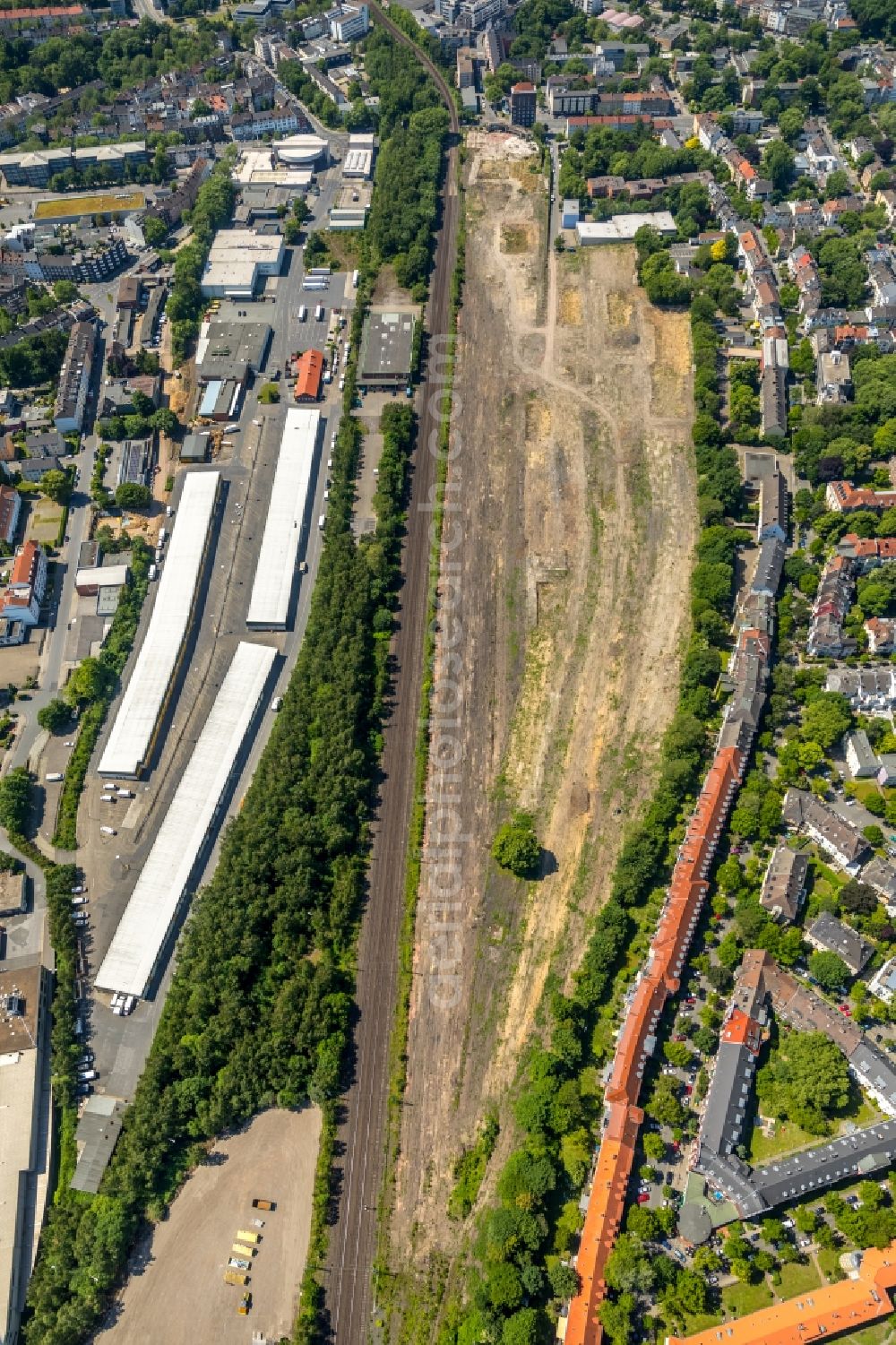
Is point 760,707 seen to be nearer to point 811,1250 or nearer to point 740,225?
point 811,1250

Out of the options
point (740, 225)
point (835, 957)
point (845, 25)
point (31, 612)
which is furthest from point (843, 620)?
point (845, 25)

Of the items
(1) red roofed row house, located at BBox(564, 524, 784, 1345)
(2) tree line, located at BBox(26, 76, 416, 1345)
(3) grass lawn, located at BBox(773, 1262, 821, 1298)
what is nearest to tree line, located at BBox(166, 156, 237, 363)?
(2) tree line, located at BBox(26, 76, 416, 1345)

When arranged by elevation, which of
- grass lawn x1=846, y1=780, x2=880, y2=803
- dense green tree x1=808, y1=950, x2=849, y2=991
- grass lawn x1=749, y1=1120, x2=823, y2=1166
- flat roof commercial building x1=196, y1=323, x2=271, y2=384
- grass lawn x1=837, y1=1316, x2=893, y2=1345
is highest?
flat roof commercial building x1=196, y1=323, x2=271, y2=384

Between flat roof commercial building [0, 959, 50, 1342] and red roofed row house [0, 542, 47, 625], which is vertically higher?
red roofed row house [0, 542, 47, 625]

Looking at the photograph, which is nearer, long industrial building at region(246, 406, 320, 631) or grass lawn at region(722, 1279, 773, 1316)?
grass lawn at region(722, 1279, 773, 1316)

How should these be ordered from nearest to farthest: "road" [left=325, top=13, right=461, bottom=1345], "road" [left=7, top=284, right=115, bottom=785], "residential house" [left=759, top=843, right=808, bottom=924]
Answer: "road" [left=325, top=13, right=461, bottom=1345]
"residential house" [left=759, top=843, right=808, bottom=924]
"road" [left=7, top=284, right=115, bottom=785]

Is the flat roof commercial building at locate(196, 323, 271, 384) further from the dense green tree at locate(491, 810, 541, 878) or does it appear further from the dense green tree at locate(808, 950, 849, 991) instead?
the dense green tree at locate(808, 950, 849, 991)
